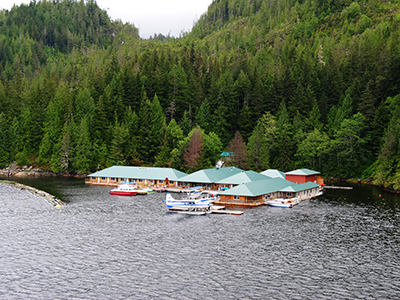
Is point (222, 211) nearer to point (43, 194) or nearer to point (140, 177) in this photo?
point (140, 177)

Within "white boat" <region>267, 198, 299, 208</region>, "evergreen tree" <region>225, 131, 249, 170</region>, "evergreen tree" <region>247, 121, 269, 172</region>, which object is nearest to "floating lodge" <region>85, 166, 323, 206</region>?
"white boat" <region>267, 198, 299, 208</region>

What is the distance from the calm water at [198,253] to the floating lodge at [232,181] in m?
7.08

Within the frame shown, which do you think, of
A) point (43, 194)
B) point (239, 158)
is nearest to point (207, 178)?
point (239, 158)

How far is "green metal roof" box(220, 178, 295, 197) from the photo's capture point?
253ft

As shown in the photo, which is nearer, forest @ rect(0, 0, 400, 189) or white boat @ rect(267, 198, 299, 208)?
white boat @ rect(267, 198, 299, 208)

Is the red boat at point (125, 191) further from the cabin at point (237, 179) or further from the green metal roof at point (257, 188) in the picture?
the green metal roof at point (257, 188)

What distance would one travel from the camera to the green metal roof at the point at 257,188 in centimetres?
7700

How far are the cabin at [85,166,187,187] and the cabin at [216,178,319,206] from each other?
23.1 meters

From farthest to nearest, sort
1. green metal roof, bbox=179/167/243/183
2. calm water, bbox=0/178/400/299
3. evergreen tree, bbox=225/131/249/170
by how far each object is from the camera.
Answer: evergreen tree, bbox=225/131/249/170 → green metal roof, bbox=179/167/243/183 → calm water, bbox=0/178/400/299

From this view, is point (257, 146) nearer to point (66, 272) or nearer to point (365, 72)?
point (365, 72)

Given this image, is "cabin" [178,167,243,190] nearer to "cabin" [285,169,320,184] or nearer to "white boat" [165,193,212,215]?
"cabin" [285,169,320,184]

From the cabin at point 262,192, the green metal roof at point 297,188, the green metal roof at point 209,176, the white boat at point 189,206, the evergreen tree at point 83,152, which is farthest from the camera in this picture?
the evergreen tree at point 83,152

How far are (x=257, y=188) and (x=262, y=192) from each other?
5.22 feet

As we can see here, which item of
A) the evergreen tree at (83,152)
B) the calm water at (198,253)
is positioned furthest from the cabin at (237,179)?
the evergreen tree at (83,152)
